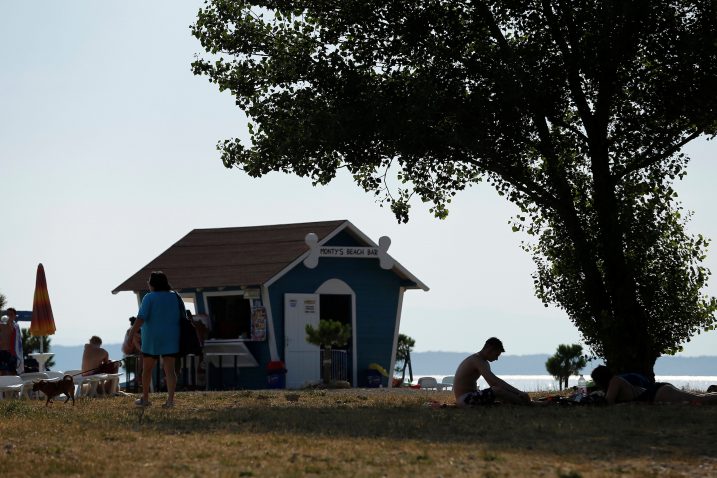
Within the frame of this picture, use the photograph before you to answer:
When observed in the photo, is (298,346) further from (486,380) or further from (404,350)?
(486,380)

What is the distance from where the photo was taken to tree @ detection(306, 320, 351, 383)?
3300 cm

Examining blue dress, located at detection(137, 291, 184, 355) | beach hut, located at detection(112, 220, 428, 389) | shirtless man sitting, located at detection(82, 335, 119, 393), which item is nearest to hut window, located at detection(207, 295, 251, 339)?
beach hut, located at detection(112, 220, 428, 389)

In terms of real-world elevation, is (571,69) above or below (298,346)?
above

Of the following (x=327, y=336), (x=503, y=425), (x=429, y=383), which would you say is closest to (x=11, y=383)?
(x=503, y=425)

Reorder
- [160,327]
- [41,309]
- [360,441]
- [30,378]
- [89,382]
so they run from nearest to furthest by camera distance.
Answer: [360,441] → [160,327] → [30,378] → [89,382] → [41,309]

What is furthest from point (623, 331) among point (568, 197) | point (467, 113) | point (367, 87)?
point (367, 87)

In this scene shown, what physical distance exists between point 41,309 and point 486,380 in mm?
13593

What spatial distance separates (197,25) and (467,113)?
5712mm

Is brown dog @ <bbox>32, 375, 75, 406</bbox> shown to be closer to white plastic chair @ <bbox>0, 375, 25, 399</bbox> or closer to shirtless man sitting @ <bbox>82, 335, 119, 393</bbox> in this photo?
white plastic chair @ <bbox>0, 375, 25, 399</bbox>

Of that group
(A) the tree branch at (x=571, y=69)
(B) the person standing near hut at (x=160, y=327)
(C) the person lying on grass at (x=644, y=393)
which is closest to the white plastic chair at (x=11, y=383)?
(B) the person standing near hut at (x=160, y=327)

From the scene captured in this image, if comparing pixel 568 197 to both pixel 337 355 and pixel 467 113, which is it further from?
pixel 337 355

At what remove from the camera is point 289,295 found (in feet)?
114

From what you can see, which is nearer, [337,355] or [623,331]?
[623,331]

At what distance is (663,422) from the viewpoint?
47.5ft
